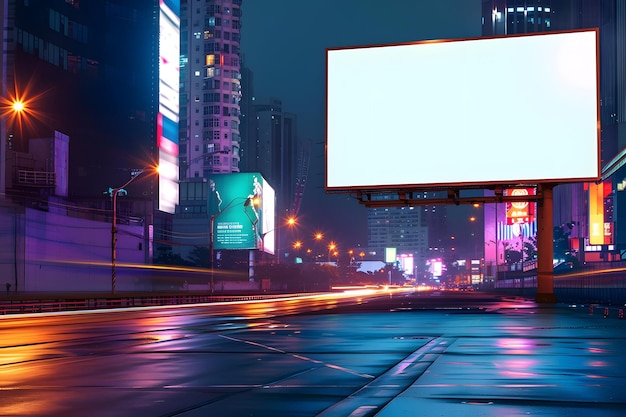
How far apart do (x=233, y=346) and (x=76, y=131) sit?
4443 inches

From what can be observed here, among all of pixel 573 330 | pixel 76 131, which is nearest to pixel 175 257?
pixel 76 131

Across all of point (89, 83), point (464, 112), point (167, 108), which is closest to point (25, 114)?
point (89, 83)

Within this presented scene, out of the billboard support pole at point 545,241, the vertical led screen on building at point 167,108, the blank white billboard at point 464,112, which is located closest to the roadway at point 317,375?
the blank white billboard at point 464,112

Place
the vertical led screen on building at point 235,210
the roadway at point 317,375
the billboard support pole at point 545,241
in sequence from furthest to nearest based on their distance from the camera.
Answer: the vertical led screen on building at point 235,210, the billboard support pole at point 545,241, the roadway at point 317,375

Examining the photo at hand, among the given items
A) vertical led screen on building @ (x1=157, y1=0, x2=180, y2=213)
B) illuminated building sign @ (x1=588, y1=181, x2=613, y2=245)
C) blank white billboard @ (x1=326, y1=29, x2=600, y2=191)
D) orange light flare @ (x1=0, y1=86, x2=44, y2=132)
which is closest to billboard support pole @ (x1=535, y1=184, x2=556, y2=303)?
blank white billboard @ (x1=326, y1=29, x2=600, y2=191)

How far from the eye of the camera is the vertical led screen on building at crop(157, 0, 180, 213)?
140 m

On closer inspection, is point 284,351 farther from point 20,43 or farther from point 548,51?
point 20,43

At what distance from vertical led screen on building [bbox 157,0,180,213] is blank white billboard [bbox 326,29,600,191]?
272ft

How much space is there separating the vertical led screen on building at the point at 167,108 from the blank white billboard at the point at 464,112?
83.0 metres

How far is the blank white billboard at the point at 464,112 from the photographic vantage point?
55.0m

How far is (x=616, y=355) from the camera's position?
17.4 meters

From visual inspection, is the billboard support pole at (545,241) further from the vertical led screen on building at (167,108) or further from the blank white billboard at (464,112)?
the vertical led screen on building at (167,108)

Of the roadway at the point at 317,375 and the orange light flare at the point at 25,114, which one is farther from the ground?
the orange light flare at the point at 25,114

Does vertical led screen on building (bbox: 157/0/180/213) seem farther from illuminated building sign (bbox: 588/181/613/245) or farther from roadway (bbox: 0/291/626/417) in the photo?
roadway (bbox: 0/291/626/417)
